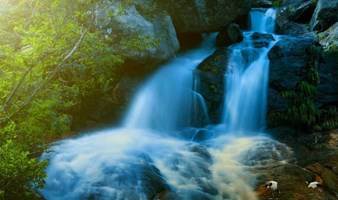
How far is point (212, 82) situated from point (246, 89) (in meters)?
1.32

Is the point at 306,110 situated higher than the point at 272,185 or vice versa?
the point at 306,110

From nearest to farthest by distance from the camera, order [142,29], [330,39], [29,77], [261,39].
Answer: [29,77] → [142,29] → [330,39] → [261,39]

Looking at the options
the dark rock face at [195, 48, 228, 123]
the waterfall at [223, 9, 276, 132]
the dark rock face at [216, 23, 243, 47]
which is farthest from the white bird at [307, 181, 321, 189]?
the dark rock face at [216, 23, 243, 47]

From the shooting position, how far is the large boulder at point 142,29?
36.6ft

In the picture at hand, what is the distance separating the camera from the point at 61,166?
8484 mm

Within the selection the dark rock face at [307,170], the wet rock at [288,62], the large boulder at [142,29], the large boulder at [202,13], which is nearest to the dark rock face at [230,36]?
the large boulder at [202,13]

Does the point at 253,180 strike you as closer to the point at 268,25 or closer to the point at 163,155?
the point at 163,155

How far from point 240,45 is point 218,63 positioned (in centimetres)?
229

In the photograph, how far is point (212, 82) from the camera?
42.3ft

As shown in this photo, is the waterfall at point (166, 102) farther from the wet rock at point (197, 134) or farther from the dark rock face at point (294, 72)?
the dark rock face at point (294, 72)

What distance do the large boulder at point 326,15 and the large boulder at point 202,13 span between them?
12.6 ft

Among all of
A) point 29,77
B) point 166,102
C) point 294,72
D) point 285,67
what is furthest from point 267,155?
point 29,77

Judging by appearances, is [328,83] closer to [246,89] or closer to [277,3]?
[246,89]

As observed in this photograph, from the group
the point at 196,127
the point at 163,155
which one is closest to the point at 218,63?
the point at 196,127
